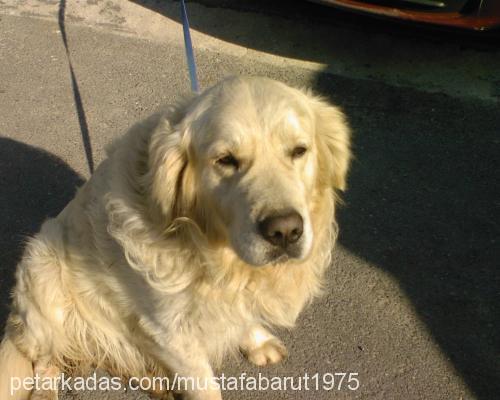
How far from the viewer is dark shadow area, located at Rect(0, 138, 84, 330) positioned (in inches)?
151

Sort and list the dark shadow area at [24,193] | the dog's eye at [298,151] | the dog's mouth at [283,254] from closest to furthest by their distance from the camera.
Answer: the dog's mouth at [283,254] < the dog's eye at [298,151] < the dark shadow area at [24,193]

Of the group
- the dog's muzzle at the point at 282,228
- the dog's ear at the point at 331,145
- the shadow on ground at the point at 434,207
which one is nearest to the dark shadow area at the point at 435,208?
the shadow on ground at the point at 434,207

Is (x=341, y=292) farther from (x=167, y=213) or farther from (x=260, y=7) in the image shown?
(x=260, y=7)

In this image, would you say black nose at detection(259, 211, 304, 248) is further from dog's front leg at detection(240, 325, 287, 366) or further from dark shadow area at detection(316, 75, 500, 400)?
dark shadow area at detection(316, 75, 500, 400)

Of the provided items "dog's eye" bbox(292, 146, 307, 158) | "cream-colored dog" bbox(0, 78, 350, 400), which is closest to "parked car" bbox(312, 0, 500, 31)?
"cream-colored dog" bbox(0, 78, 350, 400)

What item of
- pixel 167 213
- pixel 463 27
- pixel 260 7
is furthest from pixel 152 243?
pixel 260 7

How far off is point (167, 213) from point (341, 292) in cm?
157

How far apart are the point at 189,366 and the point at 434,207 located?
2.18m

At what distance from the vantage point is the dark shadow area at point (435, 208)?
3379 mm

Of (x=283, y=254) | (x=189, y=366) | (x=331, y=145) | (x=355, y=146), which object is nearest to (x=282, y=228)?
(x=283, y=254)

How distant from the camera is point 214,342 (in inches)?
109

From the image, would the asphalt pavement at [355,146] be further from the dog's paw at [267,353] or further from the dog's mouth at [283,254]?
the dog's mouth at [283,254]

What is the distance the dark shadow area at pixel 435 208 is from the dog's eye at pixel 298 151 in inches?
60.2

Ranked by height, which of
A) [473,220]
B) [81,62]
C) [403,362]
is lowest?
[403,362]
